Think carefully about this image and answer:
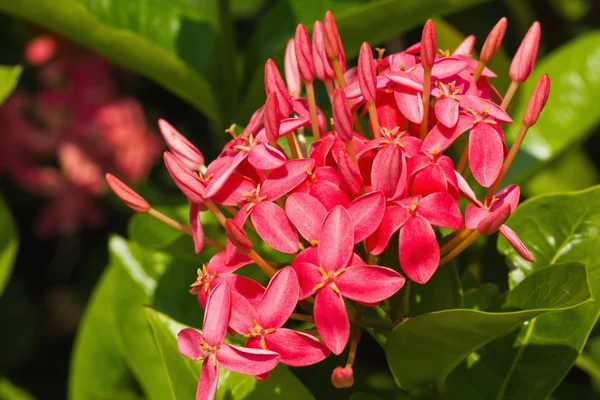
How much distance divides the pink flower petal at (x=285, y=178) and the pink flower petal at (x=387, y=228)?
94mm

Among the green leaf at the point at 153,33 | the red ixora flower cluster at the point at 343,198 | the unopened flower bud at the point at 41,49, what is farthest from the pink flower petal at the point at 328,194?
the unopened flower bud at the point at 41,49

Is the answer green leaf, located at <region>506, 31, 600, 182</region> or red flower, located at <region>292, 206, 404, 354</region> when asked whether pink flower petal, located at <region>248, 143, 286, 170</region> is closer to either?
red flower, located at <region>292, 206, 404, 354</region>

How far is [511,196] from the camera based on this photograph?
0.83 meters

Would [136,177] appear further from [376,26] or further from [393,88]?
[393,88]

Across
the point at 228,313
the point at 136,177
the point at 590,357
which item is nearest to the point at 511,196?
the point at 228,313

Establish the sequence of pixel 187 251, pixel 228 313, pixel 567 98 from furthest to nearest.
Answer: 1. pixel 567 98
2. pixel 187 251
3. pixel 228 313

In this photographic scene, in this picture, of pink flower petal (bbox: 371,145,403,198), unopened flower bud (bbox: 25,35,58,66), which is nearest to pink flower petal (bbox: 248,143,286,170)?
pink flower petal (bbox: 371,145,403,198)

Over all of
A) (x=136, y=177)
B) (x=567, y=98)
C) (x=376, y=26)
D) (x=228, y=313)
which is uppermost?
(x=376, y=26)

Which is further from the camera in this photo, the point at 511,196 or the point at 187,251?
the point at 187,251

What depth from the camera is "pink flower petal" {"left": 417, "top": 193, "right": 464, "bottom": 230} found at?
0.77 meters

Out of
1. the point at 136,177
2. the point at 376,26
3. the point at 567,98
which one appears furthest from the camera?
the point at 136,177

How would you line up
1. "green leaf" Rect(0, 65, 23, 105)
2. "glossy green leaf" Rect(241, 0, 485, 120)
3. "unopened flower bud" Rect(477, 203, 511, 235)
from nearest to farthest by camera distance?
1. "unopened flower bud" Rect(477, 203, 511, 235)
2. "glossy green leaf" Rect(241, 0, 485, 120)
3. "green leaf" Rect(0, 65, 23, 105)

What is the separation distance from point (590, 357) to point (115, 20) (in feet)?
3.51

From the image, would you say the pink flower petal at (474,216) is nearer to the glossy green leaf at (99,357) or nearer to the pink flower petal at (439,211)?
the pink flower petal at (439,211)
